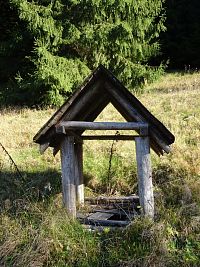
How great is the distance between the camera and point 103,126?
5.60 meters

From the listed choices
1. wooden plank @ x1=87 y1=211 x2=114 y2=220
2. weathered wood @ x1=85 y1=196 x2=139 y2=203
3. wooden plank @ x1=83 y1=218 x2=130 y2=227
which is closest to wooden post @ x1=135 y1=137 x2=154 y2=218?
wooden plank @ x1=83 y1=218 x2=130 y2=227

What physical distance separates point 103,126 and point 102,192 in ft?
6.63

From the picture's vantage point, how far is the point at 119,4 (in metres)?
13.8

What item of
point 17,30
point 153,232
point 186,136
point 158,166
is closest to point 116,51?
point 17,30

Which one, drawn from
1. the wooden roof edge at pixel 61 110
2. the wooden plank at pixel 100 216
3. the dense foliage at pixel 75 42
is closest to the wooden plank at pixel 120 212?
the wooden plank at pixel 100 216

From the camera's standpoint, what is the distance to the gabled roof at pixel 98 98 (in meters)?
5.34

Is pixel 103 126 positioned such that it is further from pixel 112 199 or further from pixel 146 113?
pixel 112 199

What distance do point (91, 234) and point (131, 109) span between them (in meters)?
1.74

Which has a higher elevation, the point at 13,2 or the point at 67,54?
the point at 13,2

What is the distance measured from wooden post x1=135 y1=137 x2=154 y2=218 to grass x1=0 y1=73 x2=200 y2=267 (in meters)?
0.20

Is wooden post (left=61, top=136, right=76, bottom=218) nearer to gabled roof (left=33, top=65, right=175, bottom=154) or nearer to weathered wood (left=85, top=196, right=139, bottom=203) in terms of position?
gabled roof (left=33, top=65, right=175, bottom=154)

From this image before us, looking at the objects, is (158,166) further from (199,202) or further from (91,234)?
(91,234)

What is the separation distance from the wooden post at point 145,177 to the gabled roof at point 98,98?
20 cm

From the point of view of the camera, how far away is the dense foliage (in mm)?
13102
